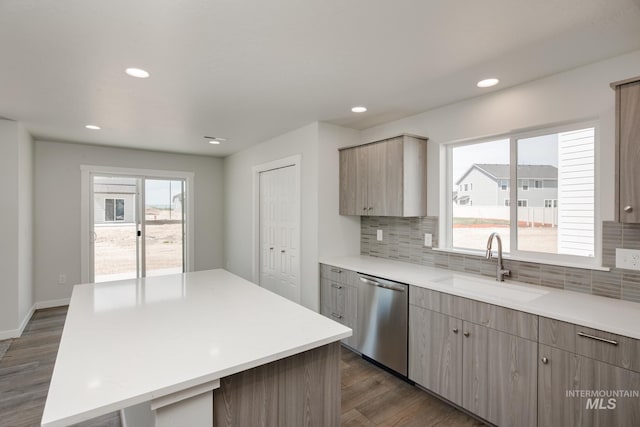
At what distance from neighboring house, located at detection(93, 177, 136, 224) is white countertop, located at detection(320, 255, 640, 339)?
380 centimetres

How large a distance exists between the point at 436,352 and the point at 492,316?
548 millimetres

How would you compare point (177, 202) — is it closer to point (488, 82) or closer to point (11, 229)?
point (11, 229)

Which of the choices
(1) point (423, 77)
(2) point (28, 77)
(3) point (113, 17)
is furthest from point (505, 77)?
(2) point (28, 77)

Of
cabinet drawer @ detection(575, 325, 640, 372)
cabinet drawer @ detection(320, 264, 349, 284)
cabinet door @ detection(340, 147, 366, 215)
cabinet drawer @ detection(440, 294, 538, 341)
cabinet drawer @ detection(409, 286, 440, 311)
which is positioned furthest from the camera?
cabinet door @ detection(340, 147, 366, 215)

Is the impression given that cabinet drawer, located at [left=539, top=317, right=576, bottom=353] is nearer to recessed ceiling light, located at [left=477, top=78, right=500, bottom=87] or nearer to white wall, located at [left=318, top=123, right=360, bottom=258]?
recessed ceiling light, located at [left=477, top=78, right=500, bottom=87]

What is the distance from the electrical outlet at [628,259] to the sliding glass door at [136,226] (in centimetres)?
570

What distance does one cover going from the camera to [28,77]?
232cm

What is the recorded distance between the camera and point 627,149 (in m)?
1.72

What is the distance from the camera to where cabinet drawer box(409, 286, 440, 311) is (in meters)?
2.30

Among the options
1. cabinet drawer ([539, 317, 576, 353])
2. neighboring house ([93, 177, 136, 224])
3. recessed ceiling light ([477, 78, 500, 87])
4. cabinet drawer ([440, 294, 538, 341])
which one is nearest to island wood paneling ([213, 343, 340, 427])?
cabinet drawer ([440, 294, 538, 341])

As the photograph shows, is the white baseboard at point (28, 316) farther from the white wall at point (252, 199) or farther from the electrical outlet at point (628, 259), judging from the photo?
the electrical outlet at point (628, 259)

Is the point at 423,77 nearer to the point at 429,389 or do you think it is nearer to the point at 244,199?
the point at 429,389

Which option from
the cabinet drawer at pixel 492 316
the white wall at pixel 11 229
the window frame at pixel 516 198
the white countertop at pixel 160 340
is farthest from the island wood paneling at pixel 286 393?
the white wall at pixel 11 229

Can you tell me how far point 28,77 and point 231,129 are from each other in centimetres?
188
